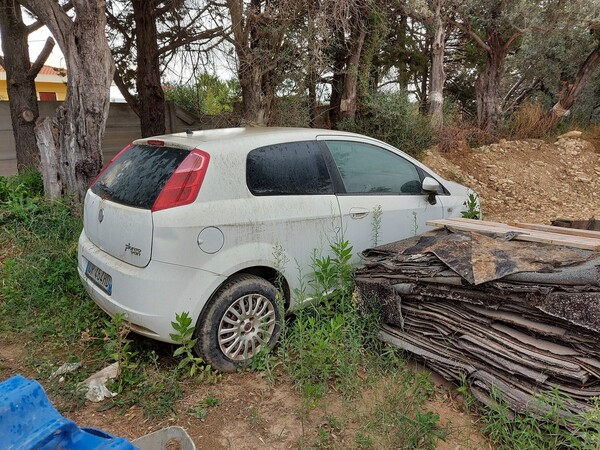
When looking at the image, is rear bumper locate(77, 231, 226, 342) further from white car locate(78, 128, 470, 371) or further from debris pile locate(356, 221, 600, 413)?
debris pile locate(356, 221, 600, 413)

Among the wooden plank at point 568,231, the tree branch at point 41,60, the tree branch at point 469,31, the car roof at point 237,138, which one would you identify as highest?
the tree branch at point 469,31

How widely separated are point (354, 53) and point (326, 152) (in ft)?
18.2

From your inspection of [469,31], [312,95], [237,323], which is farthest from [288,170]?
[469,31]

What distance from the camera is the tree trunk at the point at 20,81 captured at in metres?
Result: 8.04

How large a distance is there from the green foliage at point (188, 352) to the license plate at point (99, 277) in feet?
2.06

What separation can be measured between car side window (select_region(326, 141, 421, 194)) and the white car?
2 cm

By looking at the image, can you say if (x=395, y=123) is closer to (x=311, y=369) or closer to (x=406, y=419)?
(x=311, y=369)

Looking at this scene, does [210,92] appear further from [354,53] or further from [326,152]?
[326,152]

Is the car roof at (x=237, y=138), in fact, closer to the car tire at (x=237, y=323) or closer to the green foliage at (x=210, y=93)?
the car tire at (x=237, y=323)

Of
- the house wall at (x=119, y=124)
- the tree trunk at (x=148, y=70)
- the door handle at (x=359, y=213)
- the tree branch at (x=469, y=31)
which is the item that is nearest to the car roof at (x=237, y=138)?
the door handle at (x=359, y=213)

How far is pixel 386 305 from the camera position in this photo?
11.4 ft

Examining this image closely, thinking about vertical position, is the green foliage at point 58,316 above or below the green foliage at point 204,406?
above

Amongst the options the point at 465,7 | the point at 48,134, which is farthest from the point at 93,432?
the point at 465,7

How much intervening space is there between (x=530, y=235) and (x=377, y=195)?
51.8 inches
